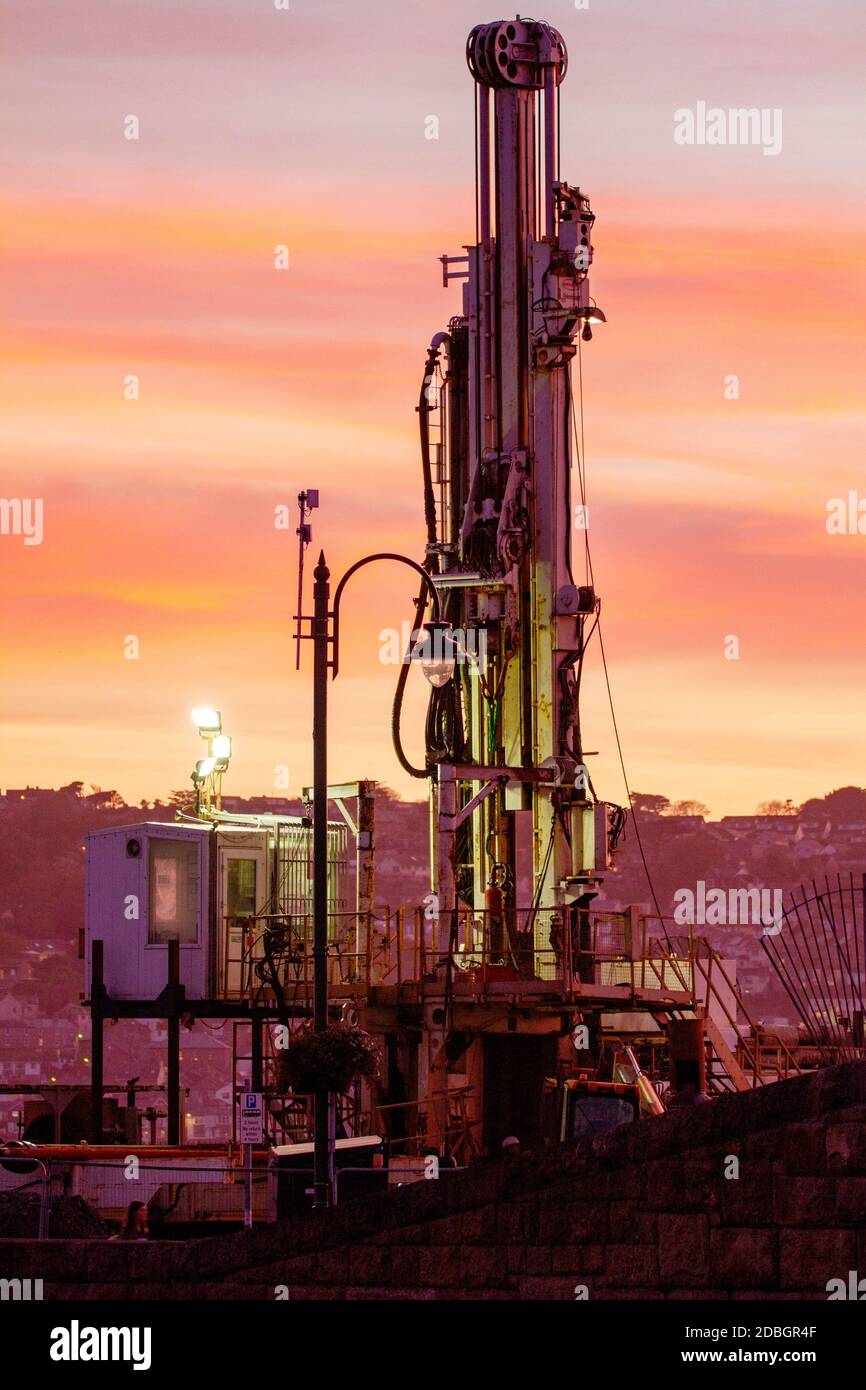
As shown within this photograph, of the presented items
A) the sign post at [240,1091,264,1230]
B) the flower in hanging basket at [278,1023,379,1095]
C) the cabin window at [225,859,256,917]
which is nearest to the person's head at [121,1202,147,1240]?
the sign post at [240,1091,264,1230]

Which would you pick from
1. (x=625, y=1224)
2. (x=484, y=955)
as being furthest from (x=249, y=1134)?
(x=484, y=955)

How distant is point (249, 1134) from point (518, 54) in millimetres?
24053

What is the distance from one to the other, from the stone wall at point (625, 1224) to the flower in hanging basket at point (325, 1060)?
18.7 feet

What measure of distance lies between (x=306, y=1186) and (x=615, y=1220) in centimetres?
770

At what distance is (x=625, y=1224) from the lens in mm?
23516

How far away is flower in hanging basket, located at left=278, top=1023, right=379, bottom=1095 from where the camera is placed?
31.1m

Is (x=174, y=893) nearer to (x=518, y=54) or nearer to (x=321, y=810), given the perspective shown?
(x=518, y=54)

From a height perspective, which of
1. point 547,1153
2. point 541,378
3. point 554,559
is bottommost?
point 547,1153

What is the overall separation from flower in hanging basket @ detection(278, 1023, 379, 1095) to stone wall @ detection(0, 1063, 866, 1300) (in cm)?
571

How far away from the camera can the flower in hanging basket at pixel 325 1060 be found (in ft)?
102

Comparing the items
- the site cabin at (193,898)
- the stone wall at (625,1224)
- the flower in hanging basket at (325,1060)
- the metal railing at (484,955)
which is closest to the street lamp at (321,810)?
the flower in hanging basket at (325,1060)

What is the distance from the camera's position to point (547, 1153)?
78.8ft
